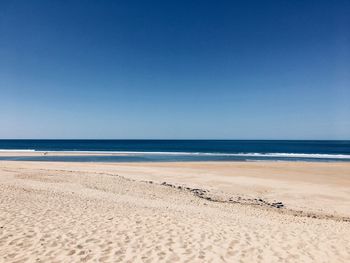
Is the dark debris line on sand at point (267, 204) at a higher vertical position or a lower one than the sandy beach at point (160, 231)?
lower

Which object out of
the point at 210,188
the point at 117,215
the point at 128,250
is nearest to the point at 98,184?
the point at 210,188

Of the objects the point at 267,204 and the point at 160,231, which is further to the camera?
the point at 267,204

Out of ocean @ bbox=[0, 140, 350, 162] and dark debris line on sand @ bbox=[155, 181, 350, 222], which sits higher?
ocean @ bbox=[0, 140, 350, 162]

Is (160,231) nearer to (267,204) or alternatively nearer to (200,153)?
(267,204)

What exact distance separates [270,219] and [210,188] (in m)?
9.77

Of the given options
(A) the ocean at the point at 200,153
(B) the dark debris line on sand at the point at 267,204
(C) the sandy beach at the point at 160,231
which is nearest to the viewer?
(C) the sandy beach at the point at 160,231

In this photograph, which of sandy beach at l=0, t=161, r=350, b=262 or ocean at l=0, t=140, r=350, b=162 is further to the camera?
ocean at l=0, t=140, r=350, b=162

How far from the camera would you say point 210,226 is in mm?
10273

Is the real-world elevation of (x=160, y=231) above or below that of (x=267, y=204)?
above

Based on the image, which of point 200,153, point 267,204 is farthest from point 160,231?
point 200,153

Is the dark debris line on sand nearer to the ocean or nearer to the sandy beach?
the sandy beach

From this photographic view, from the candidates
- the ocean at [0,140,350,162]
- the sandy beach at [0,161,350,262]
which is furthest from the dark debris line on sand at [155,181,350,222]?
the ocean at [0,140,350,162]

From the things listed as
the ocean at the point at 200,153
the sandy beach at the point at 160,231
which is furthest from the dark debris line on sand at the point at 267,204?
the ocean at the point at 200,153

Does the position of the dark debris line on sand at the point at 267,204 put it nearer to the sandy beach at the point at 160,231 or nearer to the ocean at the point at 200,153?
the sandy beach at the point at 160,231
